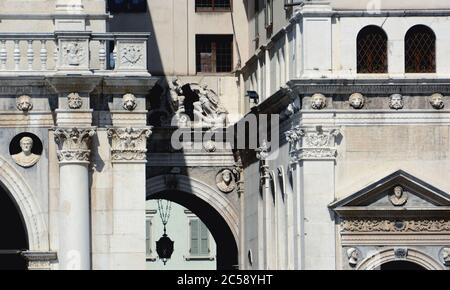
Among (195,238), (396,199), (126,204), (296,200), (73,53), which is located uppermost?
(73,53)

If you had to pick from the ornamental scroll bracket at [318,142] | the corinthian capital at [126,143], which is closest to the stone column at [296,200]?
the ornamental scroll bracket at [318,142]

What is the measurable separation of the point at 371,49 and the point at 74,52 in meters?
6.51

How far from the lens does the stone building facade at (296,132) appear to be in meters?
59.9

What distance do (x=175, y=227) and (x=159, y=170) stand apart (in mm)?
26273

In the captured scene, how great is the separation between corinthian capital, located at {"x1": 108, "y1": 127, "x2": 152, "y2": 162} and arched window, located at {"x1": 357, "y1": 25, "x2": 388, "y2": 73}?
16.3 feet

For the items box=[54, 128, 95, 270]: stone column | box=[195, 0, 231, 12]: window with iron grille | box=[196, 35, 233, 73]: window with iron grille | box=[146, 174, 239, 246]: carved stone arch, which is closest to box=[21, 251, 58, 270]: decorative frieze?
box=[54, 128, 95, 270]: stone column

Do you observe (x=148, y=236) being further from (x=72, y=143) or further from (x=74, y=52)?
(x=74, y=52)

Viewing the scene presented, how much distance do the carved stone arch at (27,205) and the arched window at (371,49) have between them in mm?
7539

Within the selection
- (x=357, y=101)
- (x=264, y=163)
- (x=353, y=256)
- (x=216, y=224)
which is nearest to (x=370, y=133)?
(x=357, y=101)

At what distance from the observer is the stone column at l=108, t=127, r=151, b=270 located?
6012 centimetres

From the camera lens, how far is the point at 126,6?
68938 millimetres

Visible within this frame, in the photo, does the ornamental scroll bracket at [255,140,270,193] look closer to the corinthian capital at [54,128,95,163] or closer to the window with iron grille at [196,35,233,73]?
the window with iron grille at [196,35,233,73]
